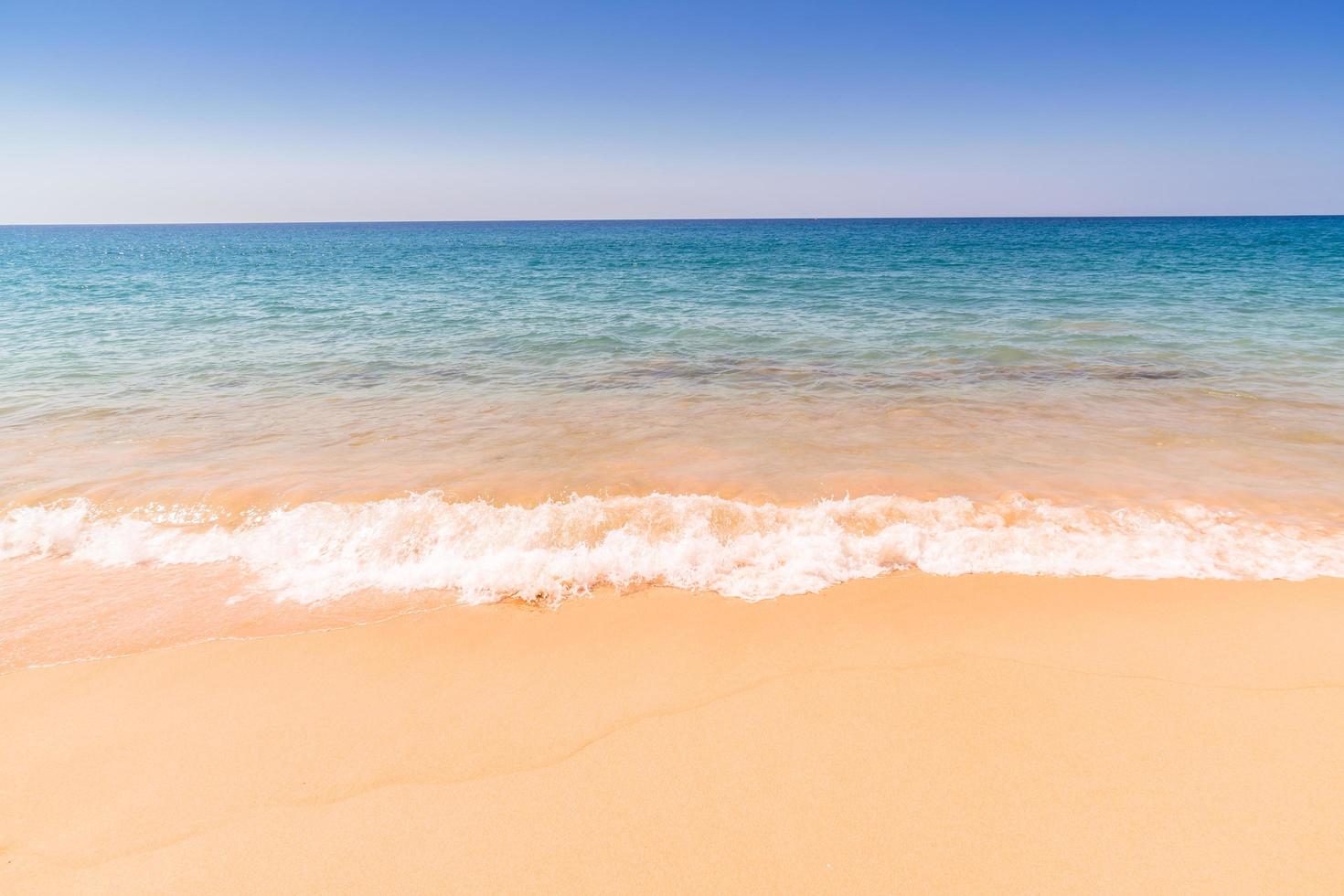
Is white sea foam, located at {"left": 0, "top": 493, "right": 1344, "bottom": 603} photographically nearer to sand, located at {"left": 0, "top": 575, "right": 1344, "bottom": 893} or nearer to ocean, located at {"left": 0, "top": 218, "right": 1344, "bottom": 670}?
ocean, located at {"left": 0, "top": 218, "right": 1344, "bottom": 670}

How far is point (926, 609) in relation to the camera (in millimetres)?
4176

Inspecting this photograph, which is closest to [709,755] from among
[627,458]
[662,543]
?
[662,543]

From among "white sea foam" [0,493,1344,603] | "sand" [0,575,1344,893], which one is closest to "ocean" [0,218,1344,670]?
"white sea foam" [0,493,1344,603]

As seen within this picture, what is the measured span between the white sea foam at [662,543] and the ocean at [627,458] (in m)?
0.03

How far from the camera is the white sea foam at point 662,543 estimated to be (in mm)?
4652

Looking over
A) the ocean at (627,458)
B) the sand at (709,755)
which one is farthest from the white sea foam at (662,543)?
the sand at (709,755)

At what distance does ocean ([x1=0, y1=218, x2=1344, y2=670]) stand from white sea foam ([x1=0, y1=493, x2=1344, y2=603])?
0.10ft

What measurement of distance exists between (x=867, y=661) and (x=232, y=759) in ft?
11.3

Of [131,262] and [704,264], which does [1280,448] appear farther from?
[131,262]

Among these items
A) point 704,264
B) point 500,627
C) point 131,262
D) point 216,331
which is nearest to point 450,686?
point 500,627

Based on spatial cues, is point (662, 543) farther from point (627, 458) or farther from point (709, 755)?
point (627, 458)

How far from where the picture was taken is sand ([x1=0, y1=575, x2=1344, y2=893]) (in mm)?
2469

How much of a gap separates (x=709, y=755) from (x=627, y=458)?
4591 millimetres

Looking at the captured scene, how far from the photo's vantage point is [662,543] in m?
5.06
